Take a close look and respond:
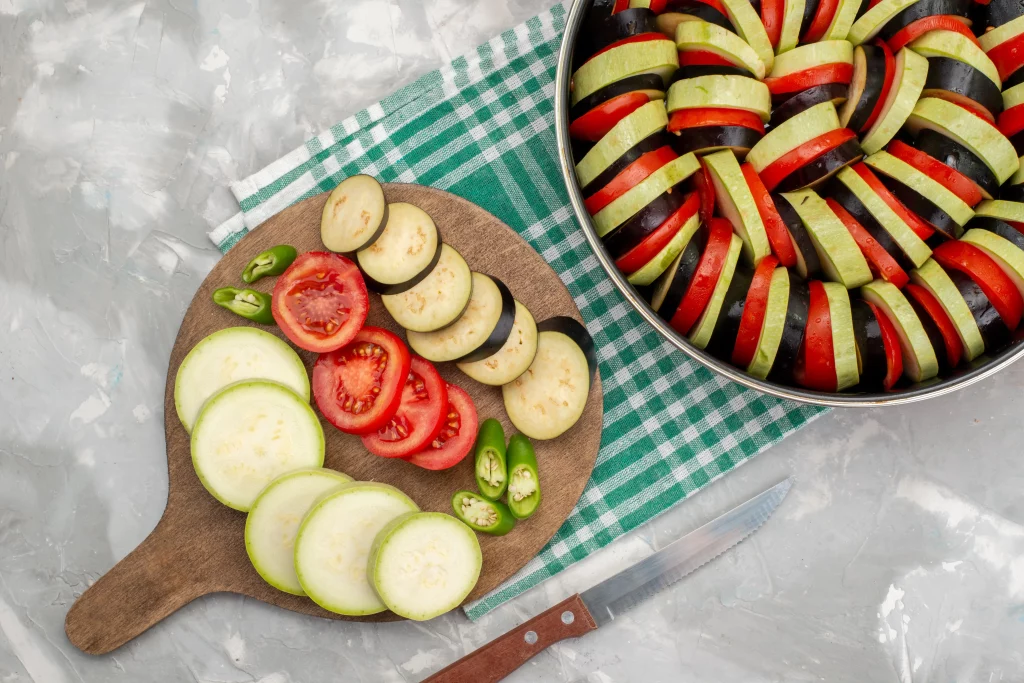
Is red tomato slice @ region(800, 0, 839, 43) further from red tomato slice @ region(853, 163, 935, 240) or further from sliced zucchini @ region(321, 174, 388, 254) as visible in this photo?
sliced zucchini @ region(321, 174, 388, 254)

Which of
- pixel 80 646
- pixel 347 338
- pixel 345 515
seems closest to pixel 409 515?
pixel 345 515

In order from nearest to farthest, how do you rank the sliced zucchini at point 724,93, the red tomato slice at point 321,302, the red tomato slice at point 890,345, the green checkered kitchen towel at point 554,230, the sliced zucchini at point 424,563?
the sliced zucchini at point 724,93
the red tomato slice at point 890,345
the sliced zucchini at point 424,563
the red tomato slice at point 321,302
the green checkered kitchen towel at point 554,230

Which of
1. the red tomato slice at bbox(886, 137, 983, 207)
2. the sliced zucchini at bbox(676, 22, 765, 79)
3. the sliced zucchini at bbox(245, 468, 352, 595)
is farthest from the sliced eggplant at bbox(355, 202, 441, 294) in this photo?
the red tomato slice at bbox(886, 137, 983, 207)

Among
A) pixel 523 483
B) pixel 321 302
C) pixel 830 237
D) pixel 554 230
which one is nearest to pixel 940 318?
pixel 830 237

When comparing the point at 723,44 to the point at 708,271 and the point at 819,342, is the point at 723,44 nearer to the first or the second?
the point at 708,271

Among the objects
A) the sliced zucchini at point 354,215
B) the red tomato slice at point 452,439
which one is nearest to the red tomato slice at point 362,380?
the red tomato slice at point 452,439

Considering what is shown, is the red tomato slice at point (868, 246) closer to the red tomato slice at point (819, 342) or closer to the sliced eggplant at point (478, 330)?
the red tomato slice at point (819, 342)
